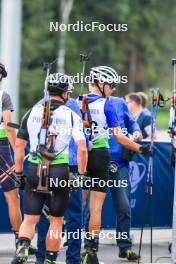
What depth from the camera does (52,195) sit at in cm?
891

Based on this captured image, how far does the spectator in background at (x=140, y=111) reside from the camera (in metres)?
14.8

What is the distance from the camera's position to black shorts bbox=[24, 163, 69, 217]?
8875 millimetres

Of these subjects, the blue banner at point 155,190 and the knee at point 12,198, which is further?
the blue banner at point 155,190

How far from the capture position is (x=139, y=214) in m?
12.7

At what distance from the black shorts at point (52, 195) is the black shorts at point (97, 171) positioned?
1082mm

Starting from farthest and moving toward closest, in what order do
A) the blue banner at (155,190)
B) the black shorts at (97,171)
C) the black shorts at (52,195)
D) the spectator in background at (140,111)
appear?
the spectator in background at (140,111), the blue banner at (155,190), the black shorts at (97,171), the black shorts at (52,195)

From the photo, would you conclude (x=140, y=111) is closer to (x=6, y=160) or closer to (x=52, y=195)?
(x=6, y=160)

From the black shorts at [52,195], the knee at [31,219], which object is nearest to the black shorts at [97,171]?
the black shorts at [52,195]

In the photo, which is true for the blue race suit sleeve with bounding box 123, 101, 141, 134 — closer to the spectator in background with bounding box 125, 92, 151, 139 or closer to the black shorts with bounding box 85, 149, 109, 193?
the black shorts with bounding box 85, 149, 109, 193

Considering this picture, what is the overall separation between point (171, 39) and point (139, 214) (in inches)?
2678

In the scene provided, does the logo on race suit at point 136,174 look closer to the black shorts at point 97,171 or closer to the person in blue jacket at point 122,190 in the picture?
the person in blue jacket at point 122,190

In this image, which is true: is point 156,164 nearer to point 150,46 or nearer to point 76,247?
point 76,247

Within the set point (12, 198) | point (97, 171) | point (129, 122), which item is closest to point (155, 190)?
point (129, 122)

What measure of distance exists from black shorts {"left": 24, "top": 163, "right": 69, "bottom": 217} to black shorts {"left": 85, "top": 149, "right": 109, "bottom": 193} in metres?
1.08
